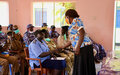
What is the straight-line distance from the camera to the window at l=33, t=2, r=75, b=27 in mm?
8438

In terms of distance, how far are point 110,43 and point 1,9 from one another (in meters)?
4.97

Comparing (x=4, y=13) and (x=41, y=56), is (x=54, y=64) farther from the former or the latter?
(x=4, y=13)

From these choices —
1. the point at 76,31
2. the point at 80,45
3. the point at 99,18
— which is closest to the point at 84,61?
the point at 80,45

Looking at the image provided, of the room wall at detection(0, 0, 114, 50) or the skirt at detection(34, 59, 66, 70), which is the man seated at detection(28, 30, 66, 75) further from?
the room wall at detection(0, 0, 114, 50)

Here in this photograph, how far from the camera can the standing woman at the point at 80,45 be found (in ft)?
9.92

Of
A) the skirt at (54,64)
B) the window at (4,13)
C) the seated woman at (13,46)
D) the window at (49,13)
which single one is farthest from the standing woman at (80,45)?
Result: the window at (4,13)

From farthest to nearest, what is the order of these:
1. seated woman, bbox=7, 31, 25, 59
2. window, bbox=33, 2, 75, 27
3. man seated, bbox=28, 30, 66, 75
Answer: window, bbox=33, 2, 75, 27, seated woman, bbox=7, 31, 25, 59, man seated, bbox=28, 30, 66, 75

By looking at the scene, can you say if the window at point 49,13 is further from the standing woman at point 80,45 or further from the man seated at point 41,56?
the standing woman at point 80,45

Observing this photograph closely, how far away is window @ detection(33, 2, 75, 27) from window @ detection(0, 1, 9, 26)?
1.20 metres

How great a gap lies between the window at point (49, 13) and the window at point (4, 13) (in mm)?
1197

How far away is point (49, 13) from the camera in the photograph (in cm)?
853

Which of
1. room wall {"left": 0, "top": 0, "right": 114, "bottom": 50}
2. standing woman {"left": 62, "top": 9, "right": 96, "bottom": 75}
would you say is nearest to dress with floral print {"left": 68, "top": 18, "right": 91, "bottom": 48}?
standing woman {"left": 62, "top": 9, "right": 96, "bottom": 75}

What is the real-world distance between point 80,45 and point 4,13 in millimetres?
6338

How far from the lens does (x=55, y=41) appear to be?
539cm
